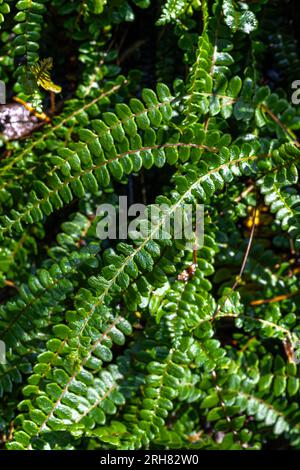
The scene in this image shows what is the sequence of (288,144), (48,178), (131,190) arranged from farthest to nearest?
(131,190)
(48,178)
(288,144)

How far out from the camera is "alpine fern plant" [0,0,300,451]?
188cm

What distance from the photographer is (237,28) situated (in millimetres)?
1909

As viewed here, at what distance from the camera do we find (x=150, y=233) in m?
1.72

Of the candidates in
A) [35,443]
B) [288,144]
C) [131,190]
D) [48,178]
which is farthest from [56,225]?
[288,144]

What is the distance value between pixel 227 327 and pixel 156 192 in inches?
23.6

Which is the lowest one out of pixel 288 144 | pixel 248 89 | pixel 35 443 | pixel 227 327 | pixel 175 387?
pixel 35 443

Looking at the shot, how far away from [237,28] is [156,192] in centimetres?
75

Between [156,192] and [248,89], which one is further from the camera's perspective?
[156,192]

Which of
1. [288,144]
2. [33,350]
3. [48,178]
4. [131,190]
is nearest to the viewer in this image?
[288,144]

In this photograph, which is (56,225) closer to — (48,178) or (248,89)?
(48,178)

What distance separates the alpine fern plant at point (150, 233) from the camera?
1.88 m

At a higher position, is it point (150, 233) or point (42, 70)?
point (42, 70)

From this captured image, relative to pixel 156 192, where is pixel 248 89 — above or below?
above

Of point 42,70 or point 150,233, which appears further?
point 42,70
